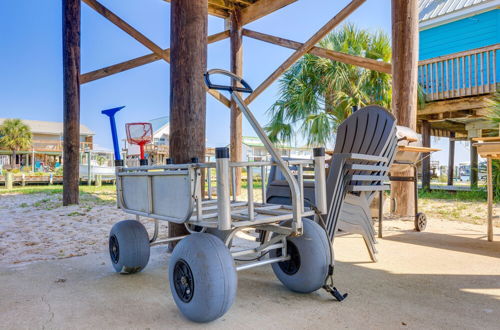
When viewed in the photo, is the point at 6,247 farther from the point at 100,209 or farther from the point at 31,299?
the point at 100,209

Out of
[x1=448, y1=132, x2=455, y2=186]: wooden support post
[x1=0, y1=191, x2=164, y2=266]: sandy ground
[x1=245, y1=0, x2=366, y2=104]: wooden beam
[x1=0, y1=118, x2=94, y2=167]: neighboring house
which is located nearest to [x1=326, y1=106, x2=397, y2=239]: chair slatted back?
[x1=0, y1=191, x2=164, y2=266]: sandy ground

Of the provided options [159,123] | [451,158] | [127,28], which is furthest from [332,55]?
[159,123]

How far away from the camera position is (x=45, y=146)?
25266 mm

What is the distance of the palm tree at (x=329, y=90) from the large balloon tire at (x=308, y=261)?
6701mm

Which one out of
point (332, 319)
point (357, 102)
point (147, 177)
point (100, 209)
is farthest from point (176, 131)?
point (357, 102)

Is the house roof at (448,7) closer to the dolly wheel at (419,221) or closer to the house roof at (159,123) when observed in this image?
the dolly wheel at (419,221)

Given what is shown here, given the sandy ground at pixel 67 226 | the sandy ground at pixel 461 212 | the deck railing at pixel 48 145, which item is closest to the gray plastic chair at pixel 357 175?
the sandy ground at pixel 67 226

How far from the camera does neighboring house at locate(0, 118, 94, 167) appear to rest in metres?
23.4

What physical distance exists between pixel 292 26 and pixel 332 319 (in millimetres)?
11548

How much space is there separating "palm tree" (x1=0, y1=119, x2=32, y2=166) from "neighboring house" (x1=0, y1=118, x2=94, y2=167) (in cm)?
48

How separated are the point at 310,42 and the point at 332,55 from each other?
42 centimetres

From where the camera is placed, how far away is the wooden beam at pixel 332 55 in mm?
4906

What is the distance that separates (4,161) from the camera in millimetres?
24906

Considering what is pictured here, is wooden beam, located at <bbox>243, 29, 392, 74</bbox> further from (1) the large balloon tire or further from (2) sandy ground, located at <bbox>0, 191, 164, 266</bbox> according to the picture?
(1) the large balloon tire
